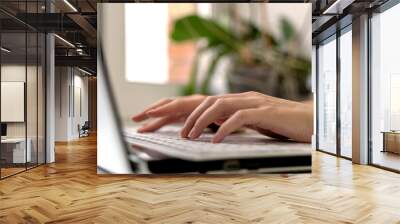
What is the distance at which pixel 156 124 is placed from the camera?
5633 millimetres

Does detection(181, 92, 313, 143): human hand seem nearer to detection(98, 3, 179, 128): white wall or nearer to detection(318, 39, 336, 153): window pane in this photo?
detection(98, 3, 179, 128): white wall

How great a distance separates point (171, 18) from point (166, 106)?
1217 millimetres

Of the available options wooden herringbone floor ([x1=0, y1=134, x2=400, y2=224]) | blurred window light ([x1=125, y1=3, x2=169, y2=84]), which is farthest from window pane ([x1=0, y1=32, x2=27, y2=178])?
blurred window light ([x1=125, y1=3, x2=169, y2=84])

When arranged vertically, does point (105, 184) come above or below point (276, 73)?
below

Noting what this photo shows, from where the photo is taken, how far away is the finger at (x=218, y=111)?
552 centimetres

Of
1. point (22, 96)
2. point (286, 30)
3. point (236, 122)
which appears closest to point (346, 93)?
point (286, 30)

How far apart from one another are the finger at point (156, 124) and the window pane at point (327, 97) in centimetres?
518

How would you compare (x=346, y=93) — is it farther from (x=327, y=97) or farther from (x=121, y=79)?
(x=121, y=79)

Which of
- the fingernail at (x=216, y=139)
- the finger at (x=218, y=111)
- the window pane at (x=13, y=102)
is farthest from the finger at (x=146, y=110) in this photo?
the window pane at (x=13, y=102)

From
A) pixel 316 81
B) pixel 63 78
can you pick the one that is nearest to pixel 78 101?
pixel 63 78

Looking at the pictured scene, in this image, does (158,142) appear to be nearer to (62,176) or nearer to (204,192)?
(204,192)

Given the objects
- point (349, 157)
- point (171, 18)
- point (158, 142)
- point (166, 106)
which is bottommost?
point (349, 157)

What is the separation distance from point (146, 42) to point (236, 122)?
1661 mm

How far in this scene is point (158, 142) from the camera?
560 centimetres
